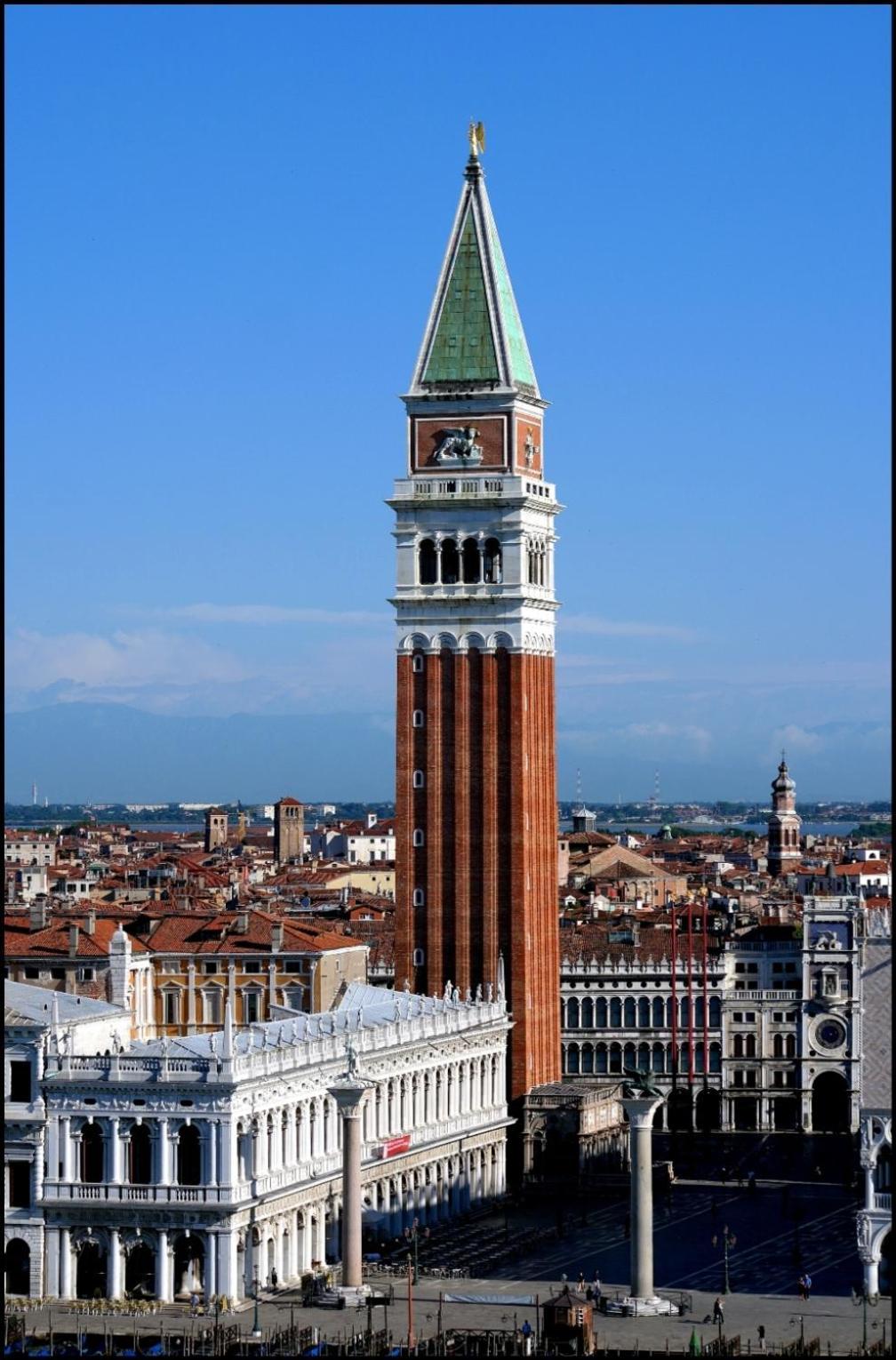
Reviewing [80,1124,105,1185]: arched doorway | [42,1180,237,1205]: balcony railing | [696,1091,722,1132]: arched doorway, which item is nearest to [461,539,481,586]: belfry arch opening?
[696,1091,722,1132]: arched doorway

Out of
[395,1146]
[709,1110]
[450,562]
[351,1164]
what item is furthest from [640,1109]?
[709,1110]

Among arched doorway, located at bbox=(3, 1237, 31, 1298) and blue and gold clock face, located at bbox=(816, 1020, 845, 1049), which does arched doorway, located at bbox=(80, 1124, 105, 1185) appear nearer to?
arched doorway, located at bbox=(3, 1237, 31, 1298)

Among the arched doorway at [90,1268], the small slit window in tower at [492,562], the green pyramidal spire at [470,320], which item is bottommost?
the arched doorway at [90,1268]

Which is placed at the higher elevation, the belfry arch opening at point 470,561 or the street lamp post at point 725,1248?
the belfry arch opening at point 470,561

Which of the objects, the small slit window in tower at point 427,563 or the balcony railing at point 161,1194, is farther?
the small slit window in tower at point 427,563

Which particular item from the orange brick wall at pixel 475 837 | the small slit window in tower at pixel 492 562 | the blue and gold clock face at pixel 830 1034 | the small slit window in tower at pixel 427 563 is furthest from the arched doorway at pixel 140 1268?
the blue and gold clock face at pixel 830 1034

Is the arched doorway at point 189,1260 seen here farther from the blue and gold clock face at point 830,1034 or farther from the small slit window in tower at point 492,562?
the blue and gold clock face at point 830,1034

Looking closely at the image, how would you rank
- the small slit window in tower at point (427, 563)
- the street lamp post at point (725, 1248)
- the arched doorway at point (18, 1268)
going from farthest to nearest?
the small slit window in tower at point (427, 563) → the street lamp post at point (725, 1248) → the arched doorway at point (18, 1268)
